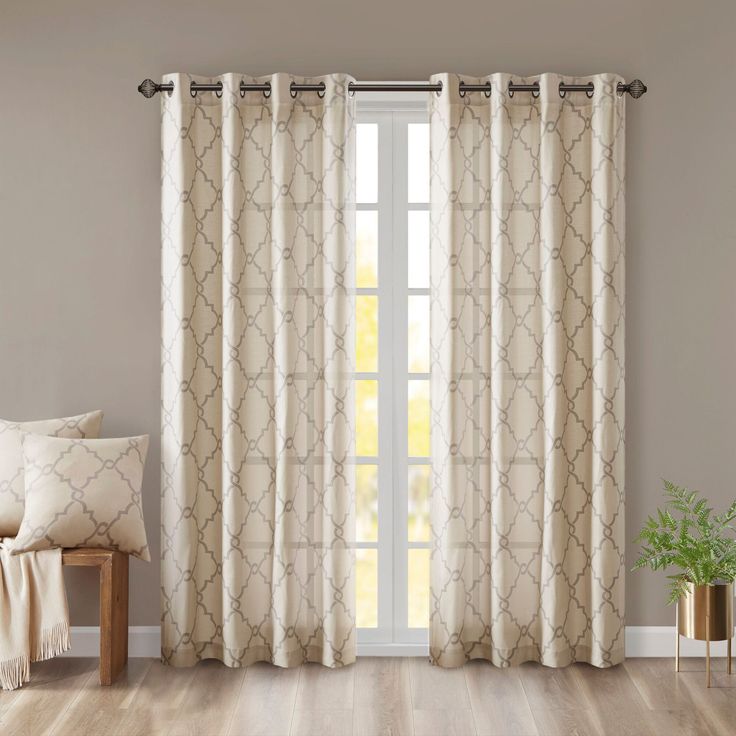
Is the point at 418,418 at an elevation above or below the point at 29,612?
above

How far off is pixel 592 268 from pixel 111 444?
1.99 m

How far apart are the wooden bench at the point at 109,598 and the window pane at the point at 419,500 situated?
3.84 feet

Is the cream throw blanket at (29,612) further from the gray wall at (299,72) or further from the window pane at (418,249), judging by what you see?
the window pane at (418,249)

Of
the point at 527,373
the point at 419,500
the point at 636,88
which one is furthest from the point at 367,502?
the point at 636,88

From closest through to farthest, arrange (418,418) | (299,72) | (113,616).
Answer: (113,616) < (299,72) < (418,418)

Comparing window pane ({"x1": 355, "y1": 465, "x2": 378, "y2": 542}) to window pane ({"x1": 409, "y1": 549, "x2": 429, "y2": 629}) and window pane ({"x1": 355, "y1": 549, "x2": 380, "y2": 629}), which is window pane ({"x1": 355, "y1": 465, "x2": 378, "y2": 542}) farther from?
window pane ({"x1": 409, "y1": 549, "x2": 429, "y2": 629})

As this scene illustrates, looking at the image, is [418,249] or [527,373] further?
[418,249]

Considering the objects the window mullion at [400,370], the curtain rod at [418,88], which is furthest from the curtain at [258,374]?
the window mullion at [400,370]

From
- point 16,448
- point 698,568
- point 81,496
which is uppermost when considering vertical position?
point 16,448

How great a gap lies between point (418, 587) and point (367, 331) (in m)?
1.11

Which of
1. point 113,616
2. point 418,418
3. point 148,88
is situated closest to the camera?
point 113,616

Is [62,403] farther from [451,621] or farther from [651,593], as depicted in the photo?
[651,593]

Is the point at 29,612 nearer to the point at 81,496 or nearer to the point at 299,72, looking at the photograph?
the point at 81,496

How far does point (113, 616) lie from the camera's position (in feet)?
9.31
